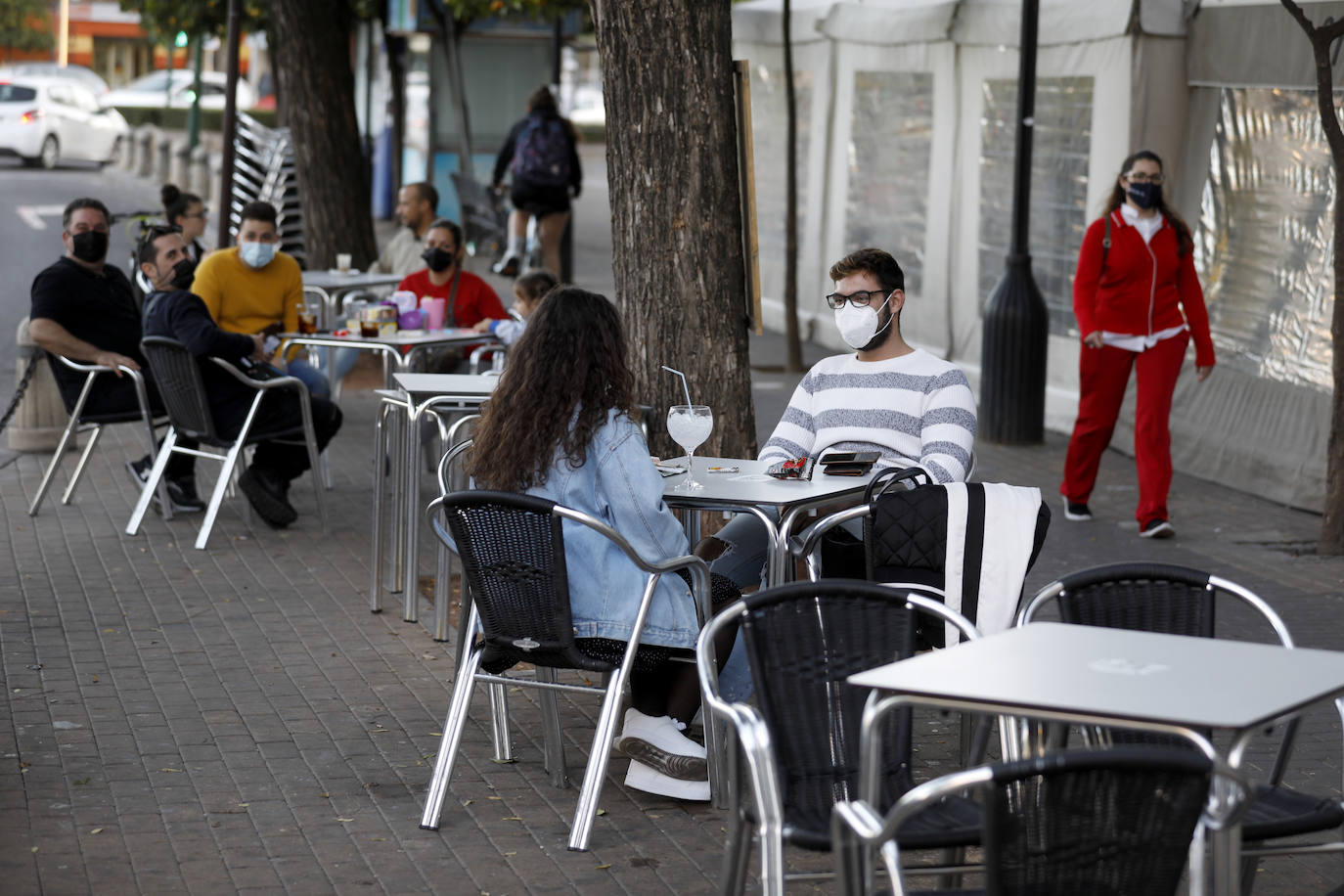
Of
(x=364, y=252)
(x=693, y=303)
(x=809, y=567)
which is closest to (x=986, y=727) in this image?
(x=809, y=567)

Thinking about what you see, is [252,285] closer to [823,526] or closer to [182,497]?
[182,497]

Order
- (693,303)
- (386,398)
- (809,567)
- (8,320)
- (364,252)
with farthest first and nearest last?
1. (8,320)
2. (364,252)
3. (386,398)
4. (693,303)
5. (809,567)

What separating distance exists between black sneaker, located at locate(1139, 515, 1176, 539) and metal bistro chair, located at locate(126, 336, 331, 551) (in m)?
3.99

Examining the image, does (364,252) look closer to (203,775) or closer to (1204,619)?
(203,775)

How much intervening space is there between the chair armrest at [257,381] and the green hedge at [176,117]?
3620cm

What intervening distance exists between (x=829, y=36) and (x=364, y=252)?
4229 millimetres

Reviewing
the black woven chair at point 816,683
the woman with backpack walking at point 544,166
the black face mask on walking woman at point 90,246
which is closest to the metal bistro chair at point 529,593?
the black woven chair at point 816,683

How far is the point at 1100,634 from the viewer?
3.85 m

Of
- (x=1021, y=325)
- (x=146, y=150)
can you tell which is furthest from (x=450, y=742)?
(x=146, y=150)

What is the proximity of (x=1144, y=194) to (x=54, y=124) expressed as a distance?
30.3 m

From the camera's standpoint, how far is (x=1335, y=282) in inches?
330

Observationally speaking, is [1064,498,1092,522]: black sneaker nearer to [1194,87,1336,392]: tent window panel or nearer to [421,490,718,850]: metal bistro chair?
[1194,87,1336,392]: tent window panel

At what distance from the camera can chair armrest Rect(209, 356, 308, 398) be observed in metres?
8.50

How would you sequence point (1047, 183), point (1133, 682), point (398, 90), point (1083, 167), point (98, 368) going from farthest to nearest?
point (398, 90) → point (1047, 183) → point (1083, 167) → point (98, 368) → point (1133, 682)
